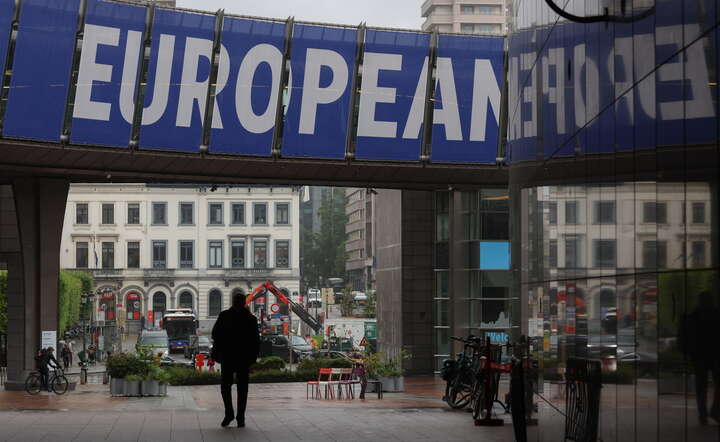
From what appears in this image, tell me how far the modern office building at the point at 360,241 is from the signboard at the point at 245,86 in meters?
100

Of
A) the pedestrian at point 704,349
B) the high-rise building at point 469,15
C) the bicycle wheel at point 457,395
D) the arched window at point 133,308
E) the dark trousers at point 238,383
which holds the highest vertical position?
the high-rise building at point 469,15

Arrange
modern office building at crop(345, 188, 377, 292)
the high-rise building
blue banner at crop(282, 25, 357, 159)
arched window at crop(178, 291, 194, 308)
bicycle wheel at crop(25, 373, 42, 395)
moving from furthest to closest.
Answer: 1. modern office building at crop(345, 188, 377, 292)
2. the high-rise building
3. arched window at crop(178, 291, 194, 308)
4. bicycle wheel at crop(25, 373, 42, 395)
5. blue banner at crop(282, 25, 357, 159)

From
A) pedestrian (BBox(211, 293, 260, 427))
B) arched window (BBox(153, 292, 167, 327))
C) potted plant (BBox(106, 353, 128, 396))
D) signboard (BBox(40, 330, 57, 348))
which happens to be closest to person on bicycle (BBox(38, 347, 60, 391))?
signboard (BBox(40, 330, 57, 348))

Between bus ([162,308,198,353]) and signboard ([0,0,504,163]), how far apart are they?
164 ft

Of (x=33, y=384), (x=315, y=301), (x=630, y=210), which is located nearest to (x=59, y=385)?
(x=33, y=384)

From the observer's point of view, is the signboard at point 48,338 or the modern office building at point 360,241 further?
the modern office building at point 360,241

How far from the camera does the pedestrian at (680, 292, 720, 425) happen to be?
752cm

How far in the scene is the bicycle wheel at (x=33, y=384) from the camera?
35.0 m

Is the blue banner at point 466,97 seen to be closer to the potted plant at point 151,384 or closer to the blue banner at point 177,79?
the blue banner at point 177,79

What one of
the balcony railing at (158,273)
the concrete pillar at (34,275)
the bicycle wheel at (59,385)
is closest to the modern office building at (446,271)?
the bicycle wheel at (59,385)

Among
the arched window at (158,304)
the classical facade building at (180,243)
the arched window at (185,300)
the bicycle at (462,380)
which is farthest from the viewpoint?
the arched window at (158,304)

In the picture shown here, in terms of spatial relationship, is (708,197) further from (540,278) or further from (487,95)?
(487,95)

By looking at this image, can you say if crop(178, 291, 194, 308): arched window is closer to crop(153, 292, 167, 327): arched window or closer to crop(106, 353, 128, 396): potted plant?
crop(153, 292, 167, 327): arched window

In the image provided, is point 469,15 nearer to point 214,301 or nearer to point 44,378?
point 214,301
